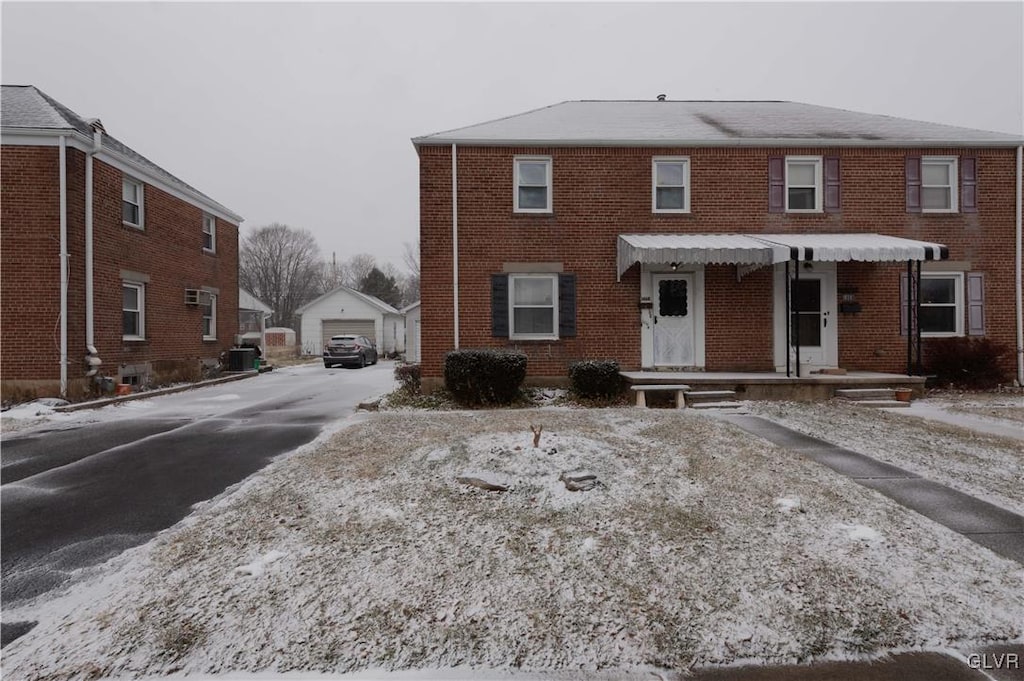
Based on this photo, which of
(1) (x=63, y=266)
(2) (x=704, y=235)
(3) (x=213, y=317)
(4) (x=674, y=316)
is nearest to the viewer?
(1) (x=63, y=266)

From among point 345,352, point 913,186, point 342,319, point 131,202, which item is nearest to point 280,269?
point 342,319

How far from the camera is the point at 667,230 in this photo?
11.3 meters

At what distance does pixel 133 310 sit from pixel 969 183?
2070 cm

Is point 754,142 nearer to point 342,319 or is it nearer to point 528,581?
point 528,581

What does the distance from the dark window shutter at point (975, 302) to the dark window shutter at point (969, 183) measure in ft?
5.11

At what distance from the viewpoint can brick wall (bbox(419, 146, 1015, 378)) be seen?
11.1 meters

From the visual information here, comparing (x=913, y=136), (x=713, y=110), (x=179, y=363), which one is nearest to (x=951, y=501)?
(x=913, y=136)

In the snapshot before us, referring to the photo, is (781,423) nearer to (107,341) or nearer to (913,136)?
(913,136)

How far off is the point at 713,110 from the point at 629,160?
5.05 m

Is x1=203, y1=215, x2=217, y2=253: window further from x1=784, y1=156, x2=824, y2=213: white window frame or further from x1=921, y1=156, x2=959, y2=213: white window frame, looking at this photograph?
x1=921, y1=156, x2=959, y2=213: white window frame

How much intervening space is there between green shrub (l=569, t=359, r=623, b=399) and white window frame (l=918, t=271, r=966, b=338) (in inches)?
307

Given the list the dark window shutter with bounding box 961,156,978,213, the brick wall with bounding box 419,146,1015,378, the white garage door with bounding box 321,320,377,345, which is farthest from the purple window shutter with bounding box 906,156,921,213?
the white garage door with bounding box 321,320,377,345

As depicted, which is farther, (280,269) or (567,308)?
(280,269)

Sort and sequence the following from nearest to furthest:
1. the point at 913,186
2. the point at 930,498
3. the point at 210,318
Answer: the point at 930,498 → the point at 913,186 → the point at 210,318
